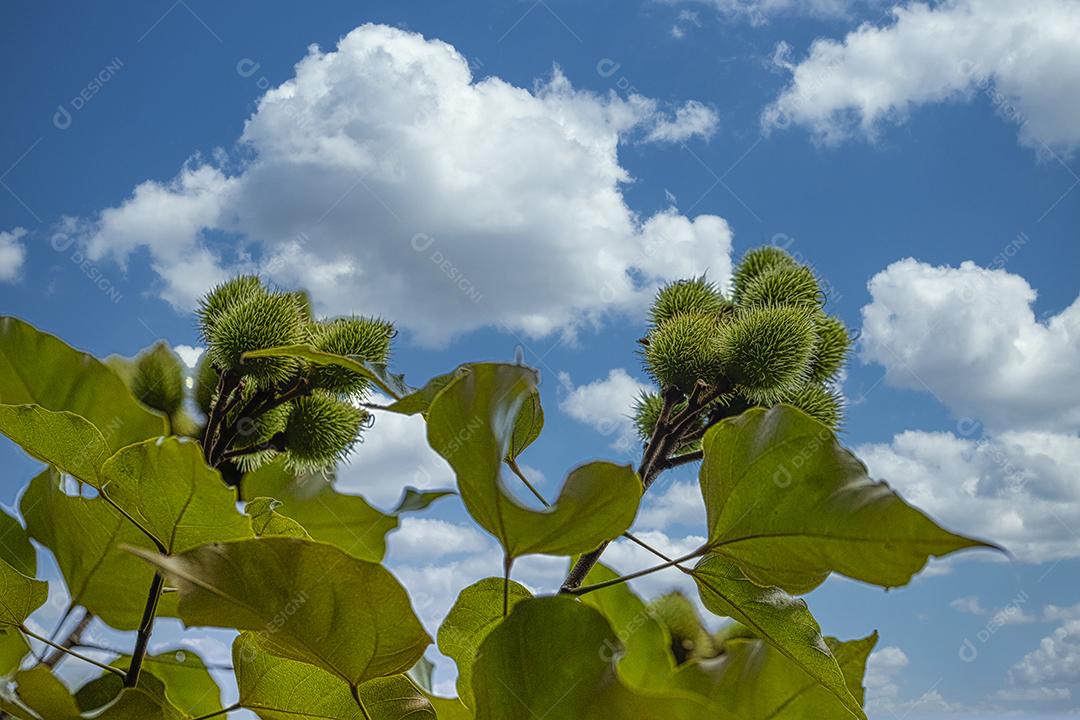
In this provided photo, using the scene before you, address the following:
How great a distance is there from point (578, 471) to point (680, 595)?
2.07 feet

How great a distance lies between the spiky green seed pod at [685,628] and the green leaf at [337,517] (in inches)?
15.5

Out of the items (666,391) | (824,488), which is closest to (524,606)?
(824,488)

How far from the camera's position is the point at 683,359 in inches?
45.3

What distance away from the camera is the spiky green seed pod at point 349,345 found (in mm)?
1156

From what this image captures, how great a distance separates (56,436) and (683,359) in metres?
0.86

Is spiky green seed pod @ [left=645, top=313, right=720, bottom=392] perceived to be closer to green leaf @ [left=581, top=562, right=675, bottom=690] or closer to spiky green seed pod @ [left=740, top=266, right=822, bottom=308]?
spiky green seed pod @ [left=740, top=266, right=822, bottom=308]

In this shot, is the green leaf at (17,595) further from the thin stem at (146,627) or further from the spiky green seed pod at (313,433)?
the spiky green seed pod at (313,433)

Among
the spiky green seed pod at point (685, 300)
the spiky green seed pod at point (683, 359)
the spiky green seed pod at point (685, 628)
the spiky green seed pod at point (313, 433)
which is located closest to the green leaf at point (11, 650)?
the spiky green seed pod at point (685, 628)

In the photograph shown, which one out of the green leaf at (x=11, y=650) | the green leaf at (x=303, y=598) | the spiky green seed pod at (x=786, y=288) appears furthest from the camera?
the spiky green seed pod at (x=786, y=288)

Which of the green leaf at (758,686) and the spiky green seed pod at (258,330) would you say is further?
the spiky green seed pod at (258,330)

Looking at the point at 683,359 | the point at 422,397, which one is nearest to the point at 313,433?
the point at 683,359

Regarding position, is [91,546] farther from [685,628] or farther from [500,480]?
[685,628]

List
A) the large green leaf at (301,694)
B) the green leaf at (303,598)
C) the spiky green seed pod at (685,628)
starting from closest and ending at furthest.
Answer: the green leaf at (303,598) → the large green leaf at (301,694) → the spiky green seed pod at (685,628)

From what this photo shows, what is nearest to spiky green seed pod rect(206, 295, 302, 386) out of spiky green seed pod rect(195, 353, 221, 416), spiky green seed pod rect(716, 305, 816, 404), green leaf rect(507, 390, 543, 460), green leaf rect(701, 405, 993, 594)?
spiky green seed pod rect(195, 353, 221, 416)
